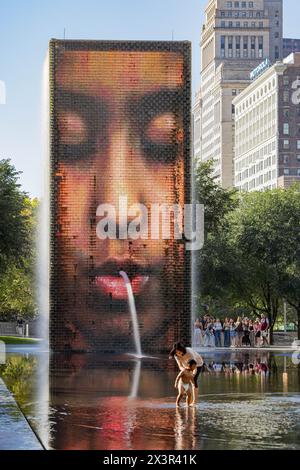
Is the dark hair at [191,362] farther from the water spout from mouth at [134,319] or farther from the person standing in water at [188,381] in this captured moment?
the water spout from mouth at [134,319]

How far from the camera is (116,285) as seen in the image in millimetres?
38469

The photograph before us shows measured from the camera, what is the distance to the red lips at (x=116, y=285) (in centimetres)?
3844

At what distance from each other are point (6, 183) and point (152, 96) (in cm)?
1614

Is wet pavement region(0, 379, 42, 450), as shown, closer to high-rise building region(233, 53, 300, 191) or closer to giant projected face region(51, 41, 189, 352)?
giant projected face region(51, 41, 189, 352)

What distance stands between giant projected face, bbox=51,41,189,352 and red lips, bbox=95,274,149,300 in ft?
0.11

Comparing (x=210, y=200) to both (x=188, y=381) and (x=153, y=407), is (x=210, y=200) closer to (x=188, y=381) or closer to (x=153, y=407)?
(x=188, y=381)

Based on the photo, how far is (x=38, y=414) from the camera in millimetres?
18938

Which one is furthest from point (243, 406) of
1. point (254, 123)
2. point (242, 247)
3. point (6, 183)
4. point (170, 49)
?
point (254, 123)

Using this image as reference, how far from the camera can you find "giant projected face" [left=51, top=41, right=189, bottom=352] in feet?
126

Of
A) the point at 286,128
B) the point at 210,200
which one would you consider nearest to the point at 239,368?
the point at 210,200

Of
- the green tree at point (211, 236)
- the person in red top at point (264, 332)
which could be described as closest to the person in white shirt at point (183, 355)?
the person in red top at point (264, 332)

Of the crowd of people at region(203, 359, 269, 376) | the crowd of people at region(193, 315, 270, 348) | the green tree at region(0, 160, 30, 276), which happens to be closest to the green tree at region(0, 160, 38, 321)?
the green tree at region(0, 160, 30, 276)

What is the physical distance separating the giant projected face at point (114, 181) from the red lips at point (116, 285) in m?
0.03

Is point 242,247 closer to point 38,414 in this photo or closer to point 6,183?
point 6,183
